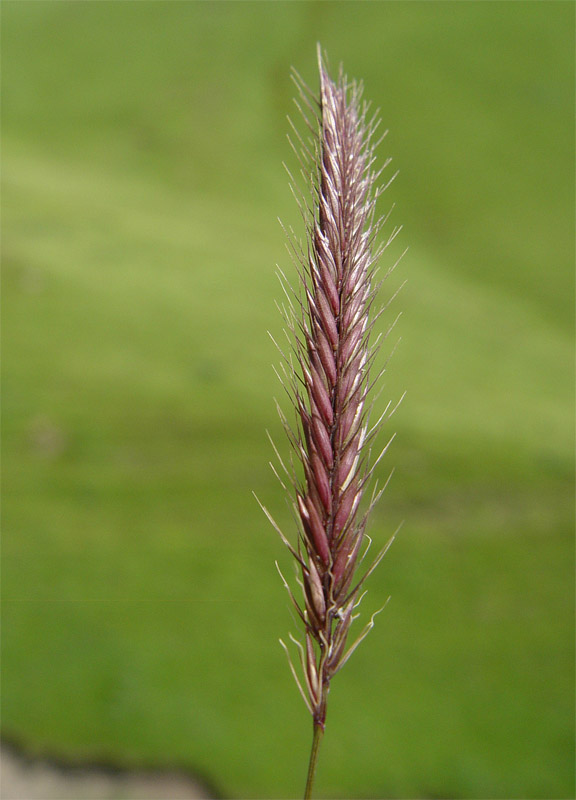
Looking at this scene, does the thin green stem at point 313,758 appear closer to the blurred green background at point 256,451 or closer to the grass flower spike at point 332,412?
the grass flower spike at point 332,412

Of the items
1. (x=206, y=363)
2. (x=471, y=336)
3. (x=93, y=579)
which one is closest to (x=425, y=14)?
(x=471, y=336)

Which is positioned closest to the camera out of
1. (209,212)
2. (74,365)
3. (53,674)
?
(53,674)

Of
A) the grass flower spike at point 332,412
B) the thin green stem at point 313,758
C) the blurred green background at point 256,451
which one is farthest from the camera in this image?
the blurred green background at point 256,451

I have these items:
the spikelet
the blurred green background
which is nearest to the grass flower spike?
the spikelet

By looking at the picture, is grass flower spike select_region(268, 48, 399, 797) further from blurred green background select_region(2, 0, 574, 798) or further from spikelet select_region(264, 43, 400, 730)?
blurred green background select_region(2, 0, 574, 798)

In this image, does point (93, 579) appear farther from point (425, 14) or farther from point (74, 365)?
point (425, 14)

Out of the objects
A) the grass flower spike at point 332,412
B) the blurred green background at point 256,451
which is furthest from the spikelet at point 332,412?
the blurred green background at point 256,451
